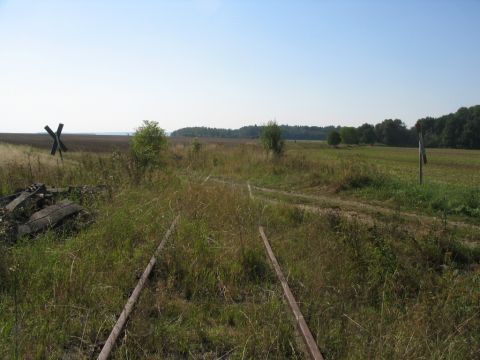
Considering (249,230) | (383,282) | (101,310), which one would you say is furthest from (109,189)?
(383,282)

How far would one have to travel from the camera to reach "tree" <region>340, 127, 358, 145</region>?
106 meters

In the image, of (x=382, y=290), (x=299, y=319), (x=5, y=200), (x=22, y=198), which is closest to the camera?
(x=299, y=319)

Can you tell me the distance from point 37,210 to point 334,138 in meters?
97.0

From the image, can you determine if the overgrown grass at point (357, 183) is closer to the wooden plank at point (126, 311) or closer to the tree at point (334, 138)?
the wooden plank at point (126, 311)

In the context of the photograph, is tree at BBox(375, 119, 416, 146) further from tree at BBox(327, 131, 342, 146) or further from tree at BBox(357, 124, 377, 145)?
tree at BBox(327, 131, 342, 146)

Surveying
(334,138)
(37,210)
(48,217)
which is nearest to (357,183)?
A: (37,210)

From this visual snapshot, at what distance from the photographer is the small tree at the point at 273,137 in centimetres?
2217

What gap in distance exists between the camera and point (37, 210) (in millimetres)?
7301

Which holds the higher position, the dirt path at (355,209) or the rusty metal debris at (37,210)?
the rusty metal debris at (37,210)

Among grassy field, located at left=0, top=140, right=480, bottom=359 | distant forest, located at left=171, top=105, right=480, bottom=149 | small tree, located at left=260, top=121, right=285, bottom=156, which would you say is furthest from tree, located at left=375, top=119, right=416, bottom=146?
grassy field, located at left=0, top=140, right=480, bottom=359

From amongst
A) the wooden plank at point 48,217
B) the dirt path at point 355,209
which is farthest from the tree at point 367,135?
the wooden plank at point 48,217

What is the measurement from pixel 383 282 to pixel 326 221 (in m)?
2.69

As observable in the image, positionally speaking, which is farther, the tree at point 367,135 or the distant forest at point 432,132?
the tree at point 367,135

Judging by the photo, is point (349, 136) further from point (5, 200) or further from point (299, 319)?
point (299, 319)
